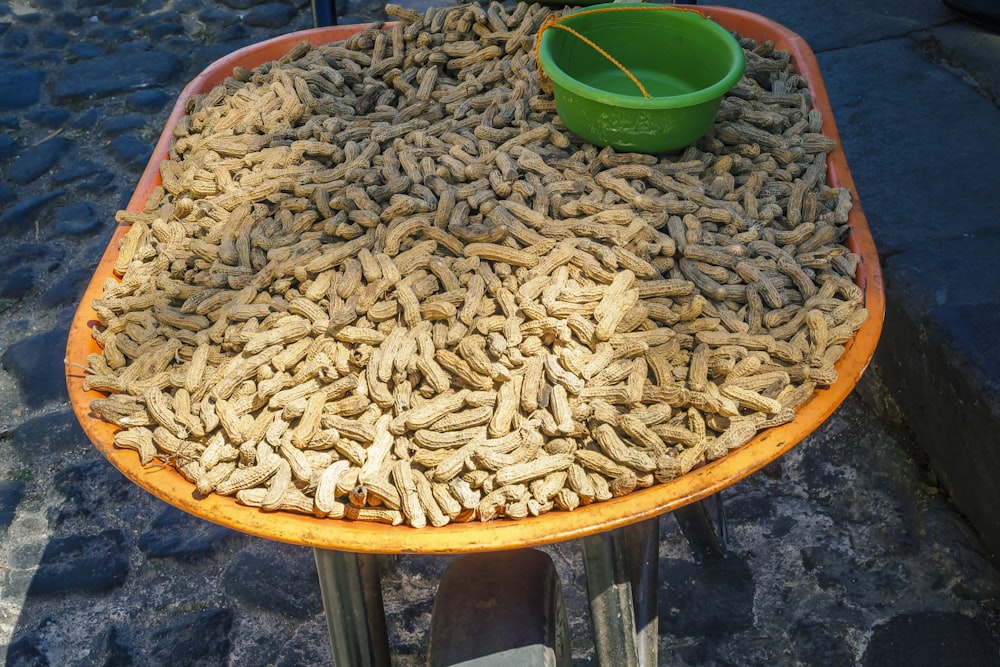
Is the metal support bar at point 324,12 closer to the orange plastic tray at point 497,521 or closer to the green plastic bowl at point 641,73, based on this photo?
the green plastic bowl at point 641,73

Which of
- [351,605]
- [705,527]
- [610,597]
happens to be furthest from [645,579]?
[705,527]

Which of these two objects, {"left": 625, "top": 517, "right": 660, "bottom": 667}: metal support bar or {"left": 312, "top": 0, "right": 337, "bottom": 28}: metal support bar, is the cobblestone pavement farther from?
{"left": 312, "top": 0, "right": 337, "bottom": 28}: metal support bar

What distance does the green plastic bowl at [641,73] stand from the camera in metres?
1.67

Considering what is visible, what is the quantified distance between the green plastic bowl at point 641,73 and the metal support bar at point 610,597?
0.71 metres

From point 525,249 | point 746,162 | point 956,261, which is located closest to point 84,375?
point 525,249

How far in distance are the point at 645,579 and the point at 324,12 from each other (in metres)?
1.65

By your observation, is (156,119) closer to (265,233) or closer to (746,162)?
(265,233)

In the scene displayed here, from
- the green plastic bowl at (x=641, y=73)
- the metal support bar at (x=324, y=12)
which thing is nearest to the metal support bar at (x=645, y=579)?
the green plastic bowl at (x=641, y=73)

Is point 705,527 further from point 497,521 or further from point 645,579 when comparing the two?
point 497,521

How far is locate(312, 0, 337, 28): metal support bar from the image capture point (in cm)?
250

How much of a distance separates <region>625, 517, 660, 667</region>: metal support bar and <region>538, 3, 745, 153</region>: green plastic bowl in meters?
0.68

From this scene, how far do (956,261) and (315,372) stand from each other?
190 centimetres

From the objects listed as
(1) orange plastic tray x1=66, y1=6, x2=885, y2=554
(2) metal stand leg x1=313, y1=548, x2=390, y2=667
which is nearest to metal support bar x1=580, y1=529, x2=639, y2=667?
(1) orange plastic tray x1=66, y1=6, x2=885, y2=554

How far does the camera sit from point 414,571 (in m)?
2.37
